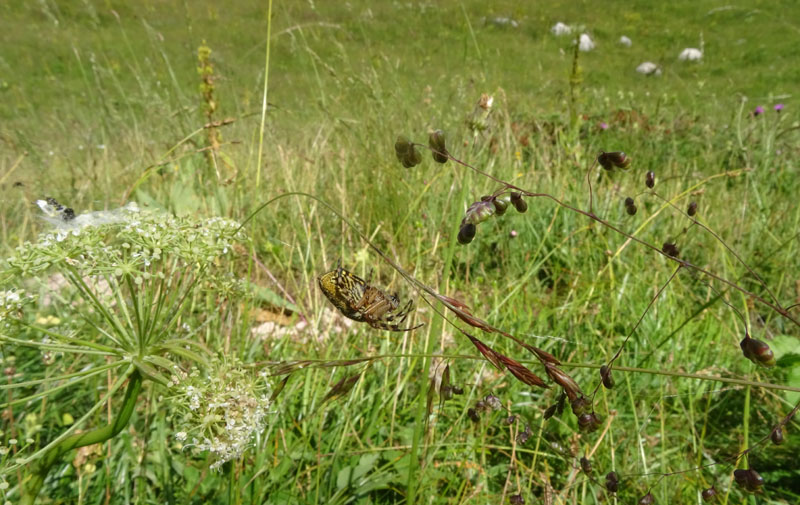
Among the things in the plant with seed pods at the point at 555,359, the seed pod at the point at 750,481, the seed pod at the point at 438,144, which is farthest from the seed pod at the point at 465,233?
the seed pod at the point at 750,481

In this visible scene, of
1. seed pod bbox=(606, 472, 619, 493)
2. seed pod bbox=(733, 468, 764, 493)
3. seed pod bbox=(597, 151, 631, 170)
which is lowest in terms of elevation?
seed pod bbox=(606, 472, 619, 493)

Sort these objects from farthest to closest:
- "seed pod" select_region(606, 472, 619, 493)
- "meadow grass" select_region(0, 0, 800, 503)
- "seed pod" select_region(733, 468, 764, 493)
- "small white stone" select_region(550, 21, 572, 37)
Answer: "small white stone" select_region(550, 21, 572, 37), "meadow grass" select_region(0, 0, 800, 503), "seed pod" select_region(606, 472, 619, 493), "seed pod" select_region(733, 468, 764, 493)

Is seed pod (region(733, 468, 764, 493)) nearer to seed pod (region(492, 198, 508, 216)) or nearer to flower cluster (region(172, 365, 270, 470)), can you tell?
seed pod (region(492, 198, 508, 216))

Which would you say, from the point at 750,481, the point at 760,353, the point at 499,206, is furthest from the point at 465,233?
the point at 750,481

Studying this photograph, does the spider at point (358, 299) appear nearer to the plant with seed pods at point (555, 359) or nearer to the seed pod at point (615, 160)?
the plant with seed pods at point (555, 359)

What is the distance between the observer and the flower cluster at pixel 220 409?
2.82ft

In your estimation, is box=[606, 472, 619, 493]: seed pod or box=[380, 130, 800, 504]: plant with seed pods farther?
box=[606, 472, 619, 493]: seed pod

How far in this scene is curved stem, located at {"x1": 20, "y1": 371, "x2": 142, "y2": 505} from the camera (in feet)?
2.64

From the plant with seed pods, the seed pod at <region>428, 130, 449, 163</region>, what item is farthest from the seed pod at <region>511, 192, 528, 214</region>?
the seed pod at <region>428, 130, 449, 163</region>

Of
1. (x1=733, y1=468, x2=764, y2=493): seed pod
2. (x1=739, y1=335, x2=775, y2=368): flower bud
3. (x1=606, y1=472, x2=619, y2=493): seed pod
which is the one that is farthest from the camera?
(x1=606, y1=472, x2=619, y2=493): seed pod

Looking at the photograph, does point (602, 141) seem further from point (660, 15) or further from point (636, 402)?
point (660, 15)

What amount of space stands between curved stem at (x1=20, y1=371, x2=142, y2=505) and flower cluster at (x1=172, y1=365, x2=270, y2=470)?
0.27 feet

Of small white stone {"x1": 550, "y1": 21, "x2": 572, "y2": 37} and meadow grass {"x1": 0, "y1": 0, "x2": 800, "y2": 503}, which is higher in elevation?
small white stone {"x1": 550, "y1": 21, "x2": 572, "y2": 37}

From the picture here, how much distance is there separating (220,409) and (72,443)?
0.22 metres
